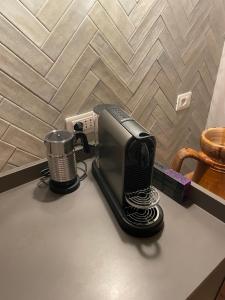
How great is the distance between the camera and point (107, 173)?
2.73 ft

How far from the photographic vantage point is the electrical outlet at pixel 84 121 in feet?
3.13

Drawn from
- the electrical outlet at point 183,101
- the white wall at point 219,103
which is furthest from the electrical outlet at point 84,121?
the white wall at point 219,103

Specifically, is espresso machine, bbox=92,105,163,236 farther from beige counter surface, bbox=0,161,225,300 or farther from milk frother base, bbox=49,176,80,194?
milk frother base, bbox=49,176,80,194

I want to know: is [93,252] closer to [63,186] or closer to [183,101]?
[63,186]

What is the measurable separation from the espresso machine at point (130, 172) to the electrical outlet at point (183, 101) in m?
0.69

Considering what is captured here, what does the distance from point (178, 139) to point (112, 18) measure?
0.86 m

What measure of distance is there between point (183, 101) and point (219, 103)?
0.38 metres

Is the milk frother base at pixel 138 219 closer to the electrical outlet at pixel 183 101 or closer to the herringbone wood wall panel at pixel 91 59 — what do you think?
the herringbone wood wall panel at pixel 91 59

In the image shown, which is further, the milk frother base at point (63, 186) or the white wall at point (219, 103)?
the white wall at point (219, 103)

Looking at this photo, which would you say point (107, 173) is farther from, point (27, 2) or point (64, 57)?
point (27, 2)

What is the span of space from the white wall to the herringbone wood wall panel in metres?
0.26

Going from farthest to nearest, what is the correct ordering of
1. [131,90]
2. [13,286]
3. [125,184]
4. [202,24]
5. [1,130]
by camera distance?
[202,24] < [131,90] < [1,130] < [125,184] < [13,286]

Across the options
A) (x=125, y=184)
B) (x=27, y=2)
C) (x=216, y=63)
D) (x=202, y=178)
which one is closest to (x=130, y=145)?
(x=125, y=184)

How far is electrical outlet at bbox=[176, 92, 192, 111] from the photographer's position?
1.37 m
